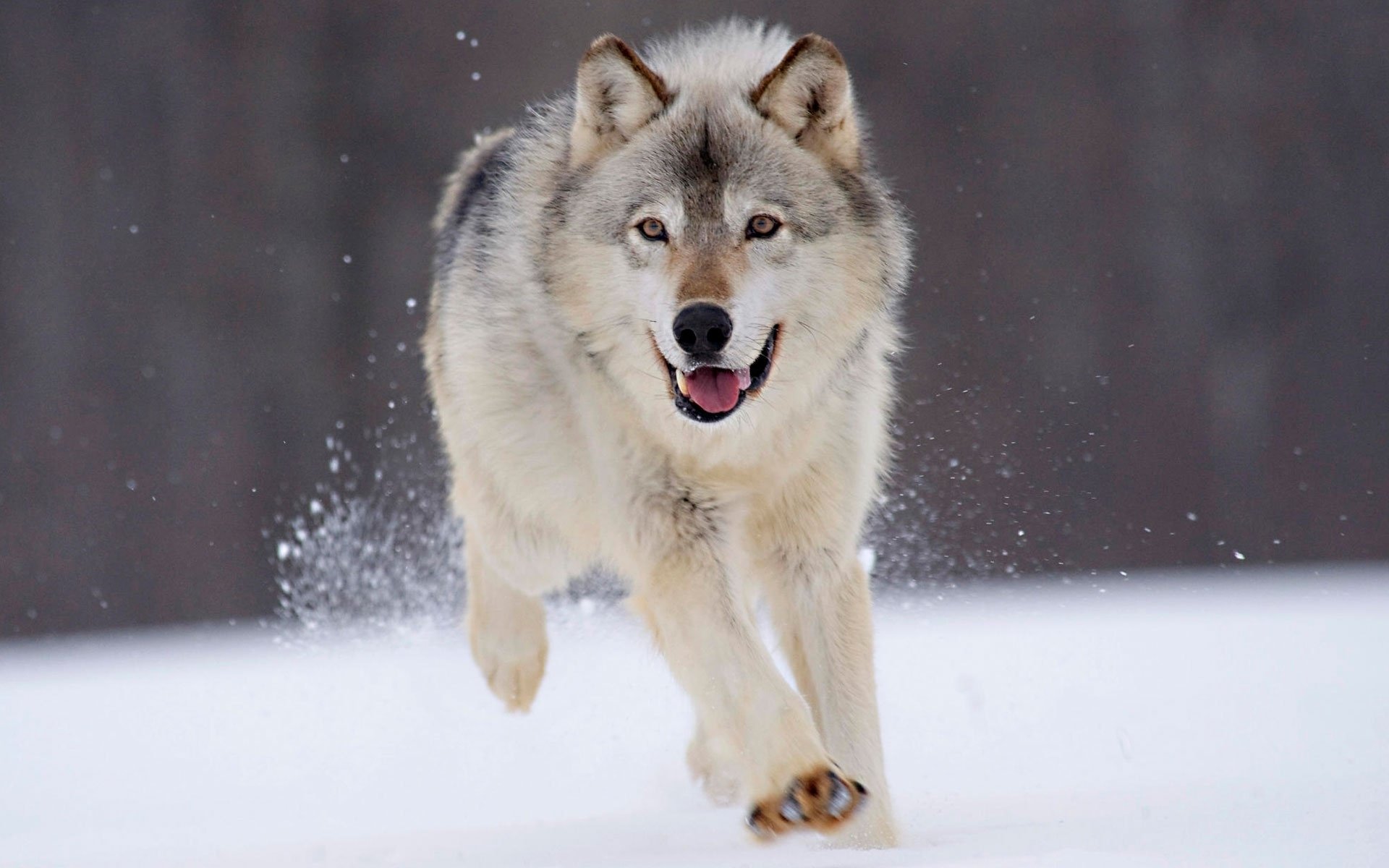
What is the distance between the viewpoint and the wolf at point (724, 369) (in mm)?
2916

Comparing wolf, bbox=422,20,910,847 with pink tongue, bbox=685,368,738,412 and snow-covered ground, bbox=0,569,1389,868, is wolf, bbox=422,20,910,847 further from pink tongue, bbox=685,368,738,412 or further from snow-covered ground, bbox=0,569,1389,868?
snow-covered ground, bbox=0,569,1389,868

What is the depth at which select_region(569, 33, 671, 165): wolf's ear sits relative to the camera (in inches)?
123

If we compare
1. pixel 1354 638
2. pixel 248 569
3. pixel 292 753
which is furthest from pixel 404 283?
pixel 1354 638

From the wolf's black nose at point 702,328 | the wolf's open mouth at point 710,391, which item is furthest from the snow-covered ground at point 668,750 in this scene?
the wolf's black nose at point 702,328

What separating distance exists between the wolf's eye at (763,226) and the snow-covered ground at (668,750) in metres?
1.00

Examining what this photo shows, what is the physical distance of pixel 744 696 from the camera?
9.60 feet

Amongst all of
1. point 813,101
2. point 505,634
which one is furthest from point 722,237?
point 505,634

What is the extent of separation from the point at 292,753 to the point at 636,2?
725cm

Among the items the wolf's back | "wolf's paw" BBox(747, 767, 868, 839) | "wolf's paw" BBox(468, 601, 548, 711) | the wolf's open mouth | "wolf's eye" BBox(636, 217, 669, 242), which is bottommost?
"wolf's paw" BBox(468, 601, 548, 711)

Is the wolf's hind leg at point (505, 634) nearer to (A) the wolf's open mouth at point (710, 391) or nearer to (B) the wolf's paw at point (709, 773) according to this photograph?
(B) the wolf's paw at point (709, 773)

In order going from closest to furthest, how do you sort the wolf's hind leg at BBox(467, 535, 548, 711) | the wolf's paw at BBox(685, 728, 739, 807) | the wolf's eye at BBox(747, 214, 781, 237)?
1. the wolf's eye at BBox(747, 214, 781, 237)
2. the wolf's paw at BBox(685, 728, 739, 807)
3. the wolf's hind leg at BBox(467, 535, 548, 711)

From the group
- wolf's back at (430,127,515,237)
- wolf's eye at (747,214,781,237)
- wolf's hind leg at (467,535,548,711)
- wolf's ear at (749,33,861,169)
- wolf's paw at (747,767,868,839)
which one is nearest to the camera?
wolf's paw at (747,767,868,839)

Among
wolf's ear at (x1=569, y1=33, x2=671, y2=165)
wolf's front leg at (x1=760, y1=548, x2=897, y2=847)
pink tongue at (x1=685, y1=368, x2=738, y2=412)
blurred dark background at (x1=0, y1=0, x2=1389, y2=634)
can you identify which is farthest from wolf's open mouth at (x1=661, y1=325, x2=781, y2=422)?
blurred dark background at (x1=0, y1=0, x2=1389, y2=634)

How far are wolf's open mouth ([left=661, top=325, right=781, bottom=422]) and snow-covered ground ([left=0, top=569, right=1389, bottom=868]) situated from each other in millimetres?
719
